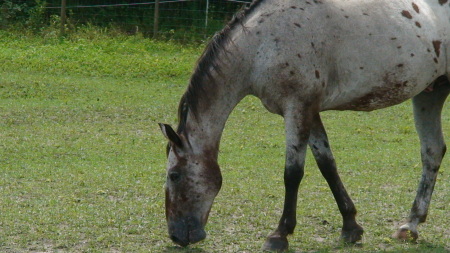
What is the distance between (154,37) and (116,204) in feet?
43.7

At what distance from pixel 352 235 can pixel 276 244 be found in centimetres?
75

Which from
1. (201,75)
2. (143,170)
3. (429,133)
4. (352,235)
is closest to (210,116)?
(201,75)

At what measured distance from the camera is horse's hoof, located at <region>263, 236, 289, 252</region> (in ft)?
19.7

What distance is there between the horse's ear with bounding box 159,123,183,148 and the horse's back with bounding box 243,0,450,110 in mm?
718

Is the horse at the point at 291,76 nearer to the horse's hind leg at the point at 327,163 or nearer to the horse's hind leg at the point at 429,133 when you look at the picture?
the horse's hind leg at the point at 327,163

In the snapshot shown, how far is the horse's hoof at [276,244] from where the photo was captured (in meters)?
6.00

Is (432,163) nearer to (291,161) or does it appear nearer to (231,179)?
(291,161)

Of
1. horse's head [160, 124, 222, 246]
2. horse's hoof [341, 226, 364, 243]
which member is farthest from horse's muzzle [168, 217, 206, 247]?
horse's hoof [341, 226, 364, 243]

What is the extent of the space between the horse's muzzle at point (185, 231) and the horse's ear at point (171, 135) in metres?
0.58

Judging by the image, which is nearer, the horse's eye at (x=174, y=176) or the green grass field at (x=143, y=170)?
the horse's eye at (x=174, y=176)

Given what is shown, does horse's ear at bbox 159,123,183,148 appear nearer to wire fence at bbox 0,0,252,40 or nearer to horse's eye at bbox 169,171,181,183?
horse's eye at bbox 169,171,181,183

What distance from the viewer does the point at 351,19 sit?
616 cm

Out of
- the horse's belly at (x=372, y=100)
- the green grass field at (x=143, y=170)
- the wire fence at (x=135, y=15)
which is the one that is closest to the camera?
the horse's belly at (x=372, y=100)

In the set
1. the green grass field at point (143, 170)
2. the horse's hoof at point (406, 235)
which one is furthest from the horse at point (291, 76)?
the green grass field at point (143, 170)
